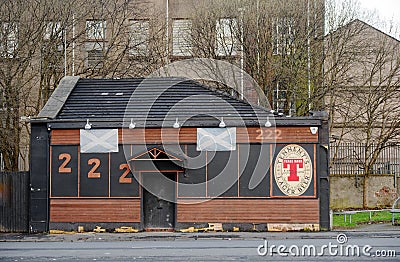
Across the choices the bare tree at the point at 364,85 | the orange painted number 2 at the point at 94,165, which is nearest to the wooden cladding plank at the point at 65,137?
the orange painted number 2 at the point at 94,165

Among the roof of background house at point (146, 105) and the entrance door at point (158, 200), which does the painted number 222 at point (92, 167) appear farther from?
the roof of background house at point (146, 105)

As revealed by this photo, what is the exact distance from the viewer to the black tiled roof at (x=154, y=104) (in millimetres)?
26891

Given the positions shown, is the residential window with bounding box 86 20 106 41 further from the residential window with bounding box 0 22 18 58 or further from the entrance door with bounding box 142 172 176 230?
the entrance door with bounding box 142 172 176 230

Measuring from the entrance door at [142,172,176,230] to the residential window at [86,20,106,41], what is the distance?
14316 mm

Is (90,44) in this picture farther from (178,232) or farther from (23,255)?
(23,255)

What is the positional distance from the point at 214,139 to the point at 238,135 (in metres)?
0.90

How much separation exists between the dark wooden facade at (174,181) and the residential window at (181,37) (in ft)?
40.0

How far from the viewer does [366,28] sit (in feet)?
121

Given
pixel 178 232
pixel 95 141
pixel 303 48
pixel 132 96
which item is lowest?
pixel 178 232

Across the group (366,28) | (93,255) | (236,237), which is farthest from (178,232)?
(366,28)

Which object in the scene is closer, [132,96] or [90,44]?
[132,96]

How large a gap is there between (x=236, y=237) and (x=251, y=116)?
15.7ft

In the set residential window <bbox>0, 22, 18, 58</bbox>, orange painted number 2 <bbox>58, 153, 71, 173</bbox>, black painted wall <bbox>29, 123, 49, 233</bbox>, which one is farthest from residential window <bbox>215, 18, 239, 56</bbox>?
black painted wall <bbox>29, 123, 49, 233</bbox>

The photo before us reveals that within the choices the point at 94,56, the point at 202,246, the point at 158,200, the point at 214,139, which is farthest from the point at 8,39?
the point at 202,246
